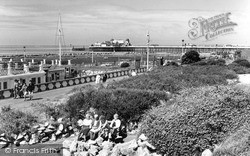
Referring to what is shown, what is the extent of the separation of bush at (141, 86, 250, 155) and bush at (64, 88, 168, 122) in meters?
4.15

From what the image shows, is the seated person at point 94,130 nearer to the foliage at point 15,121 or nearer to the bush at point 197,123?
the bush at point 197,123

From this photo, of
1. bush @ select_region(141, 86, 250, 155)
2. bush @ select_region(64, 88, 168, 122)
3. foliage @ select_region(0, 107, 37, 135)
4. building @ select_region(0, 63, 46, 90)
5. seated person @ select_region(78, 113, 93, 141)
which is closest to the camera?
bush @ select_region(141, 86, 250, 155)

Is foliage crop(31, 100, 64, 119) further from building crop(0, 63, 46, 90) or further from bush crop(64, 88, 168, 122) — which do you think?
building crop(0, 63, 46, 90)

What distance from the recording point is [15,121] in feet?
53.9

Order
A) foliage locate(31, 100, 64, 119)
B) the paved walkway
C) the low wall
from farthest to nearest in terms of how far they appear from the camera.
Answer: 1. the low wall
2. the paved walkway
3. foliage locate(31, 100, 64, 119)

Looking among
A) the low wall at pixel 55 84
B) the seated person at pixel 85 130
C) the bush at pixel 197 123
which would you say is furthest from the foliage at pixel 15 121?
the bush at pixel 197 123

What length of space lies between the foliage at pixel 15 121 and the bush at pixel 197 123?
6744mm

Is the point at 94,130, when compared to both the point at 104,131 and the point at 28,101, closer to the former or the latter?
the point at 104,131

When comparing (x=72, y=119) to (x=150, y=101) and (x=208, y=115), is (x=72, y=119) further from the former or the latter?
(x=208, y=115)

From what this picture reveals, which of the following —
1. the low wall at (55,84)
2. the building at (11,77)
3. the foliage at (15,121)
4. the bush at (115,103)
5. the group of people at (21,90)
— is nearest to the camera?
the foliage at (15,121)

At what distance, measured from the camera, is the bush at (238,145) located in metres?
9.23

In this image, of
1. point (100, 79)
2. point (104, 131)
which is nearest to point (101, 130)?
point (104, 131)

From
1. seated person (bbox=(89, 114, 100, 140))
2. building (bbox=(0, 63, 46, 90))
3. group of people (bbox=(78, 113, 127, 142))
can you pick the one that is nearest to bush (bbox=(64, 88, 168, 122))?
group of people (bbox=(78, 113, 127, 142))

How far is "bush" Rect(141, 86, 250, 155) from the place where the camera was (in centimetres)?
1155
